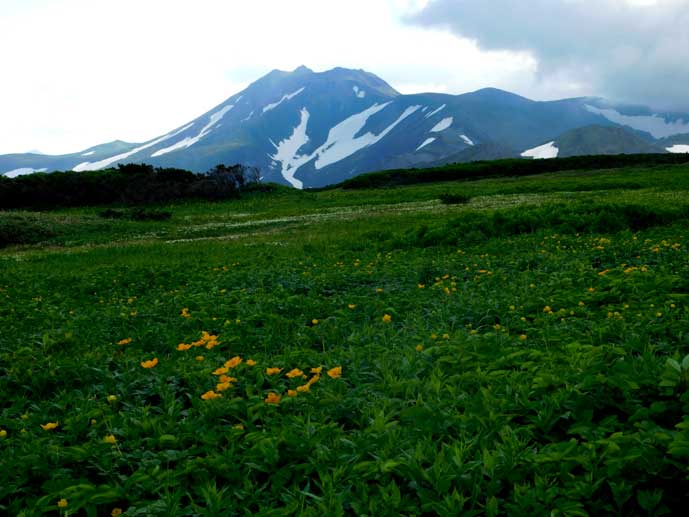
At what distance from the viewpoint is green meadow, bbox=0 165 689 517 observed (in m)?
3.17

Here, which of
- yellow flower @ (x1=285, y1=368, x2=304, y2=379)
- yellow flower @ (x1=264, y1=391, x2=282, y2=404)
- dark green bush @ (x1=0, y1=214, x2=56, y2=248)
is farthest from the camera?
dark green bush @ (x1=0, y1=214, x2=56, y2=248)

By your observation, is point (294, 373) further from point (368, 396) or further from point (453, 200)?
point (453, 200)

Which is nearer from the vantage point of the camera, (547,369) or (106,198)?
(547,369)

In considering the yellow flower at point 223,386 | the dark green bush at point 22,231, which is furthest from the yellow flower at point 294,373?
the dark green bush at point 22,231

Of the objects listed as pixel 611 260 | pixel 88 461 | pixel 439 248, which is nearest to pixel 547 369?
pixel 88 461

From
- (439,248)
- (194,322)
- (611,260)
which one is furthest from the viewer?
(439,248)

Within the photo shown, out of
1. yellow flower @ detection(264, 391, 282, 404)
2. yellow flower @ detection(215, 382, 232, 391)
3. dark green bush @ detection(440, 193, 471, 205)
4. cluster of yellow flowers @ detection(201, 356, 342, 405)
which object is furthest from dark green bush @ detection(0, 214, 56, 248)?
yellow flower @ detection(264, 391, 282, 404)

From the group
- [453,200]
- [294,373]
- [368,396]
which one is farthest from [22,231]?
[368,396]

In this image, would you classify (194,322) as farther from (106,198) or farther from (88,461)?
(106,198)

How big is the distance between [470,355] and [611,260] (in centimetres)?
640

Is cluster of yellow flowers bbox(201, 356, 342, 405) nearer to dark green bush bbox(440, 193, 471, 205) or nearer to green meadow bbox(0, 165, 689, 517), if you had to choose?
green meadow bbox(0, 165, 689, 517)

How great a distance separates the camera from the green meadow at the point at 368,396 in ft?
10.4

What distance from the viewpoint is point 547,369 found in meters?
4.49

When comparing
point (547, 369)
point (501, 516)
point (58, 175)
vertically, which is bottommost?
point (501, 516)
